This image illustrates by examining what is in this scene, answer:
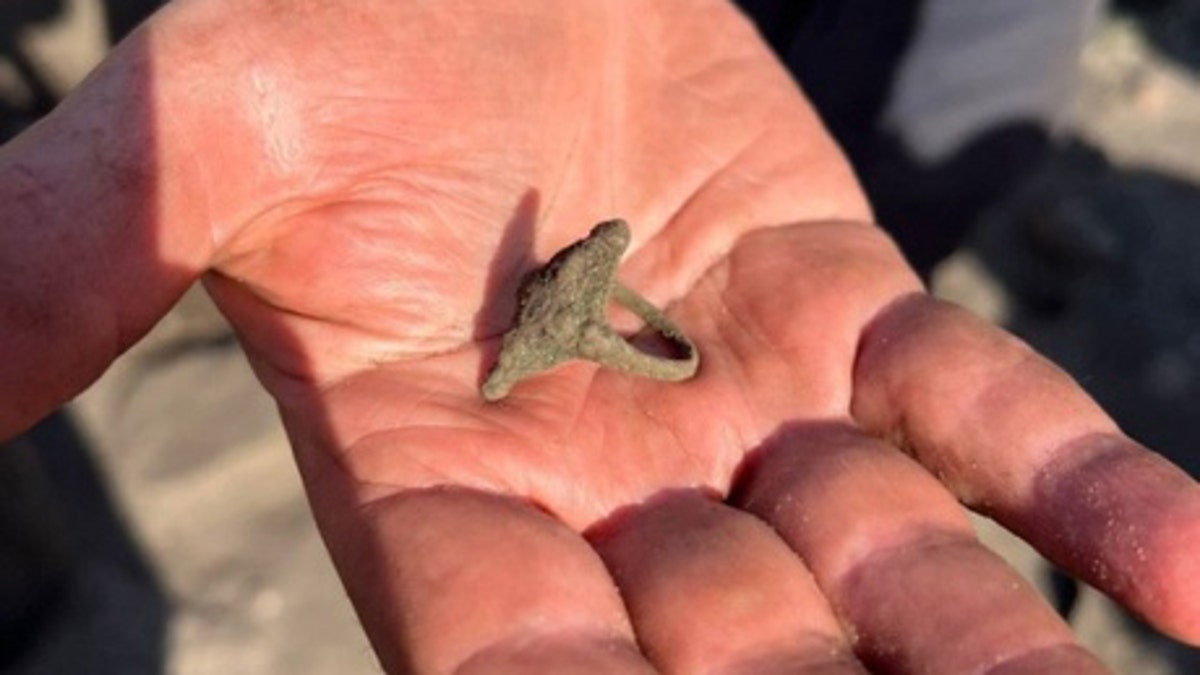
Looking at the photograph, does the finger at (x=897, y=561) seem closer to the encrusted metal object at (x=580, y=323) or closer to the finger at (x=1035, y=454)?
the finger at (x=1035, y=454)

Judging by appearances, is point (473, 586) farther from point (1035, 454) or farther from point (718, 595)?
point (1035, 454)

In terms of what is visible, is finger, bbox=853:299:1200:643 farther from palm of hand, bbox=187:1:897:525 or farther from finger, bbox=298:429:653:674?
finger, bbox=298:429:653:674

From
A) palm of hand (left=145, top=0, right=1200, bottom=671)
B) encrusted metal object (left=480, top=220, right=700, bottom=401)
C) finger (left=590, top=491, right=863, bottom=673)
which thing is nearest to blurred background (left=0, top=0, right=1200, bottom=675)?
palm of hand (left=145, top=0, right=1200, bottom=671)

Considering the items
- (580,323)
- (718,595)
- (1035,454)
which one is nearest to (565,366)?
(580,323)

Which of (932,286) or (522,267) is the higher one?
(522,267)

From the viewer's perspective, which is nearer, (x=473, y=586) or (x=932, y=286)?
(x=473, y=586)

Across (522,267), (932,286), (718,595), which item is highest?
(522,267)
